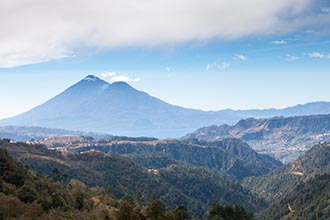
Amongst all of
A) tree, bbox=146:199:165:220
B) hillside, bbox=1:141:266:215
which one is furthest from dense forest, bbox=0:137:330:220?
tree, bbox=146:199:165:220

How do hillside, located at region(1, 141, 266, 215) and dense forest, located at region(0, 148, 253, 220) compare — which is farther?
hillside, located at region(1, 141, 266, 215)

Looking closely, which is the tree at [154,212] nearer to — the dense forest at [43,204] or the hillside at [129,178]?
the dense forest at [43,204]

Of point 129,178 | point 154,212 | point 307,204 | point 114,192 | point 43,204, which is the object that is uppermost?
point 43,204

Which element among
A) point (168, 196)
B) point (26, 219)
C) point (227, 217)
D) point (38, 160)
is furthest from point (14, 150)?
point (26, 219)

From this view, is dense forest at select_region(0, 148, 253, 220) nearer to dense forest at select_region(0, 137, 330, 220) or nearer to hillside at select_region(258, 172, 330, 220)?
dense forest at select_region(0, 137, 330, 220)

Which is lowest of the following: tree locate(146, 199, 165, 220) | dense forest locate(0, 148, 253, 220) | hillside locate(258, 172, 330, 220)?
hillside locate(258, 172, 330, 220)

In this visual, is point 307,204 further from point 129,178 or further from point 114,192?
point 114,192

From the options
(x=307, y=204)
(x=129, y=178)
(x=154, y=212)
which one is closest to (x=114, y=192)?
(x=129, y=178)

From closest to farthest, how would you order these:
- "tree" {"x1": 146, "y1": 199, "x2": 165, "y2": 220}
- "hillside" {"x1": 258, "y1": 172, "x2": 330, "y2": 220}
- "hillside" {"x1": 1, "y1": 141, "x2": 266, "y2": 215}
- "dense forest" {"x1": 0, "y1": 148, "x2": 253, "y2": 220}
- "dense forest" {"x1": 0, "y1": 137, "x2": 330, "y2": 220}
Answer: "dense forest" {"x1": 0, "y1": 148, "x2": 253, "y2": 220}, "dense forest" {"x1": 0, "y1": 137, "x2": 330, "y2": 220}, "tree" {"x1": 146, "y1": 199, "x2": 165, "y2": 220}, "hillside" {"x1": 258, "y1": 172, "x2": 330, "y2": 220}, "hillside" {"x1": 1, "y1": 141, "x2": 266, "y2": 215}

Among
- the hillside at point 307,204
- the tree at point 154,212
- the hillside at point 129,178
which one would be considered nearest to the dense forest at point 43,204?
the tree at point 154,212
